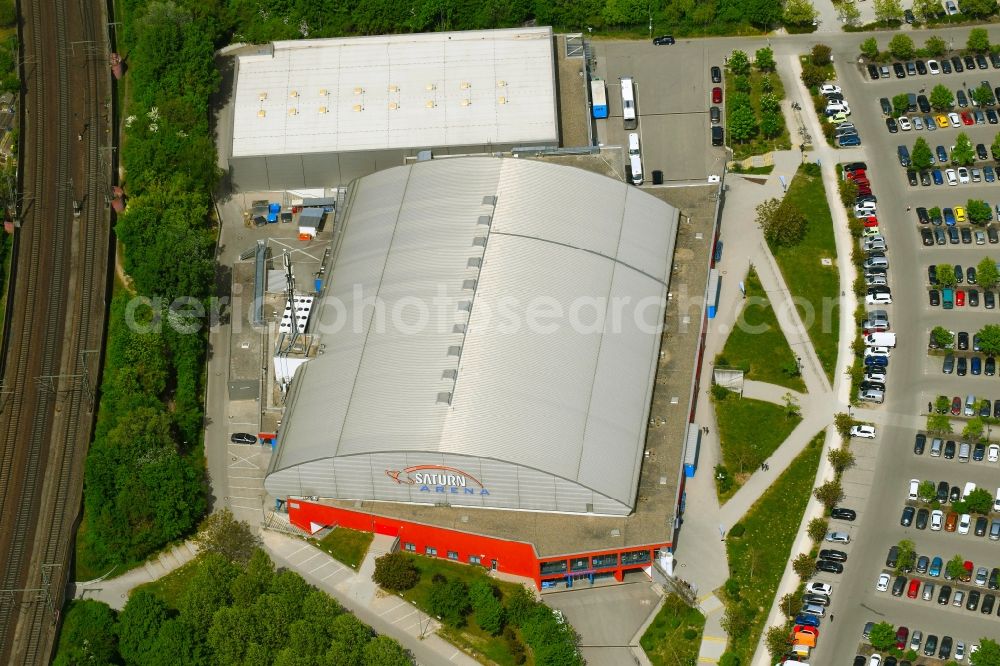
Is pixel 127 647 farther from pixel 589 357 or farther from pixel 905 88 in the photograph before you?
pixel 905 88

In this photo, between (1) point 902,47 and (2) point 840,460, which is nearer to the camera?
(2) point 840,460

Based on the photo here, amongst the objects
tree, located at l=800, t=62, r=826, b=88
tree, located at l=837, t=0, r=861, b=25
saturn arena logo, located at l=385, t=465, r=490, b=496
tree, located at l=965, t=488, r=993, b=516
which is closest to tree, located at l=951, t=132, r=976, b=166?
tree, located at l=800, t=62, r=826, b=88

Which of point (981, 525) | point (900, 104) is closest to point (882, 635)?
point (981, 525)

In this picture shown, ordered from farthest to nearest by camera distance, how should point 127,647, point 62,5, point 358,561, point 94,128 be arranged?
point 62,5 < point 94,128 < point 358,561 < point 127,647

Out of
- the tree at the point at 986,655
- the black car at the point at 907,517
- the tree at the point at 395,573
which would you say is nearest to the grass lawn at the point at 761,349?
the black car at the point at 907,517

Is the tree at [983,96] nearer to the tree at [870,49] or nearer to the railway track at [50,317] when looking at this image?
the tree at [870,49]

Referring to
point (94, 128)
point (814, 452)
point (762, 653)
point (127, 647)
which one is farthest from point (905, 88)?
point (127, 647)

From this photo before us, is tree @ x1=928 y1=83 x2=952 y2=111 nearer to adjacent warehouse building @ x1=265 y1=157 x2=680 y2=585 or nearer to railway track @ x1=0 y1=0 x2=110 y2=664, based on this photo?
adjacent warehouse building @ x1=265 y1=157 x2=680 y2=585

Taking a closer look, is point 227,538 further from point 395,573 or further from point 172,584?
point 395,573
